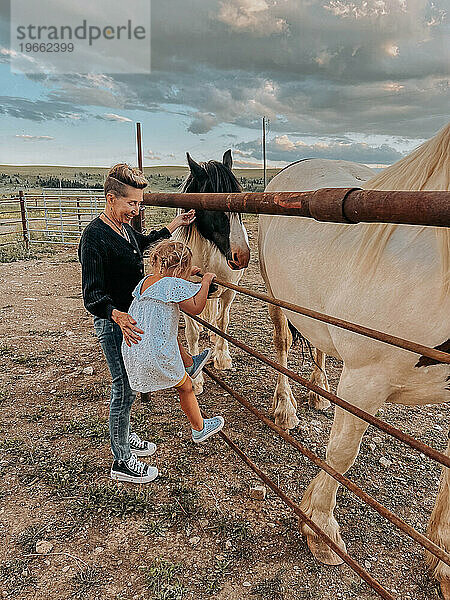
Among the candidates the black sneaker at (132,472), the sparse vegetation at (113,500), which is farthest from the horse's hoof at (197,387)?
the sparse vegetation at (113,500)

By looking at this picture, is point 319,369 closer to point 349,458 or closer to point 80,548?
point 349,458

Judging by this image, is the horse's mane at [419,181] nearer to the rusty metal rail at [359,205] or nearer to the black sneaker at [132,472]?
the rusty metal rail at [359,205]

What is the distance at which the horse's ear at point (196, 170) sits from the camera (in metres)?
3.43

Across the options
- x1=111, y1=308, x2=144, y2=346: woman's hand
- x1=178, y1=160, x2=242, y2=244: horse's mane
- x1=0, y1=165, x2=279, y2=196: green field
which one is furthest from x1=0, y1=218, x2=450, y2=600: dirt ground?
x1=0, y1=165, x2=279, y2=196: green field

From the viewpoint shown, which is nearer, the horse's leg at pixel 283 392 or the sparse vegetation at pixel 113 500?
the sparse vegetation at pixel 113 500

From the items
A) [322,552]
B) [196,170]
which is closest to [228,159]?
[196,170]

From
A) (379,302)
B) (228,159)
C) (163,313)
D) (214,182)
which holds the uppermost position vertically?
(228,159)

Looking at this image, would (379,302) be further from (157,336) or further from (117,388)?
(117,388)

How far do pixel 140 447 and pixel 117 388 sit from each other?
714mm

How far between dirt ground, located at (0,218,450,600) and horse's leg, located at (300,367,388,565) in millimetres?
106

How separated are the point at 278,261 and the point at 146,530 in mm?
1779

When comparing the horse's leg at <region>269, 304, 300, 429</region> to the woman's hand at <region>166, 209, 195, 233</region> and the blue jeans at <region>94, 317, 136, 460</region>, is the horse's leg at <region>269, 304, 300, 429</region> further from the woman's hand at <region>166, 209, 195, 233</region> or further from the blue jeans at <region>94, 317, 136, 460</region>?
the blue jeans at <region>94, 317, 136, 460</region>

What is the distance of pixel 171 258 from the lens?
2104 millimetres

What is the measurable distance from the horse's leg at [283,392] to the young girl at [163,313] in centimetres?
143
